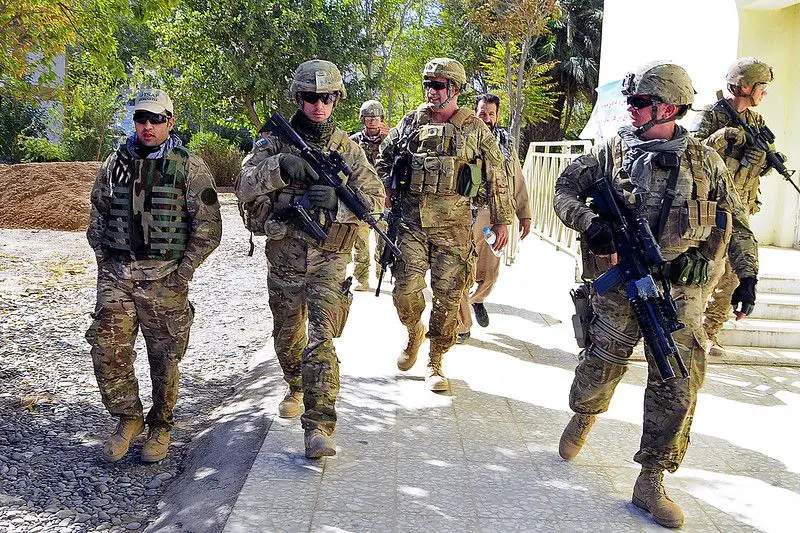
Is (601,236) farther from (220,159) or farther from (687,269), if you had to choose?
(220,159)

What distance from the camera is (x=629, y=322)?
3.76 m

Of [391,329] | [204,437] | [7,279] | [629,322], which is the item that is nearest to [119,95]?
[7,279]

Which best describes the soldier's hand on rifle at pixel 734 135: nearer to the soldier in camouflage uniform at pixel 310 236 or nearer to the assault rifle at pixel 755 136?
the assault rifle at pixel 755 136

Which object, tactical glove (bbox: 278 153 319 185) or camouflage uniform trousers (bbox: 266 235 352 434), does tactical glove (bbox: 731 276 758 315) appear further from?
tactical glove (bbox: 278 153 319 185)

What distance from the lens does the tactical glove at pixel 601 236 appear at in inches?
143

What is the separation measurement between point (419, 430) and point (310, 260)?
4.00 feet

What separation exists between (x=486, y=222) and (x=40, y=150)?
73.0 feet

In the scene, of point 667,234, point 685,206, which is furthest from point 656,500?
point 685,206

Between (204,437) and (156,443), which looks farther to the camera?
(204,437)

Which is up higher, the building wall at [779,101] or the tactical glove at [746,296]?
the building wall at [779,101]

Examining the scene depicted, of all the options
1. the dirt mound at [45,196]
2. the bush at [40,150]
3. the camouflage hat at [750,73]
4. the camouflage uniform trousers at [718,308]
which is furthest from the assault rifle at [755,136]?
the bush at [40,150]

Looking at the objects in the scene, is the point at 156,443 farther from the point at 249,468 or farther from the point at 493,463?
the point at 493,463

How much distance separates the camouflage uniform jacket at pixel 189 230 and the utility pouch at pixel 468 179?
1.70 meters

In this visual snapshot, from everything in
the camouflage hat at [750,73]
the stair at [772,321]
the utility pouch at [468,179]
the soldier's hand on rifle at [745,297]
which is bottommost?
the stair at [772,321]
